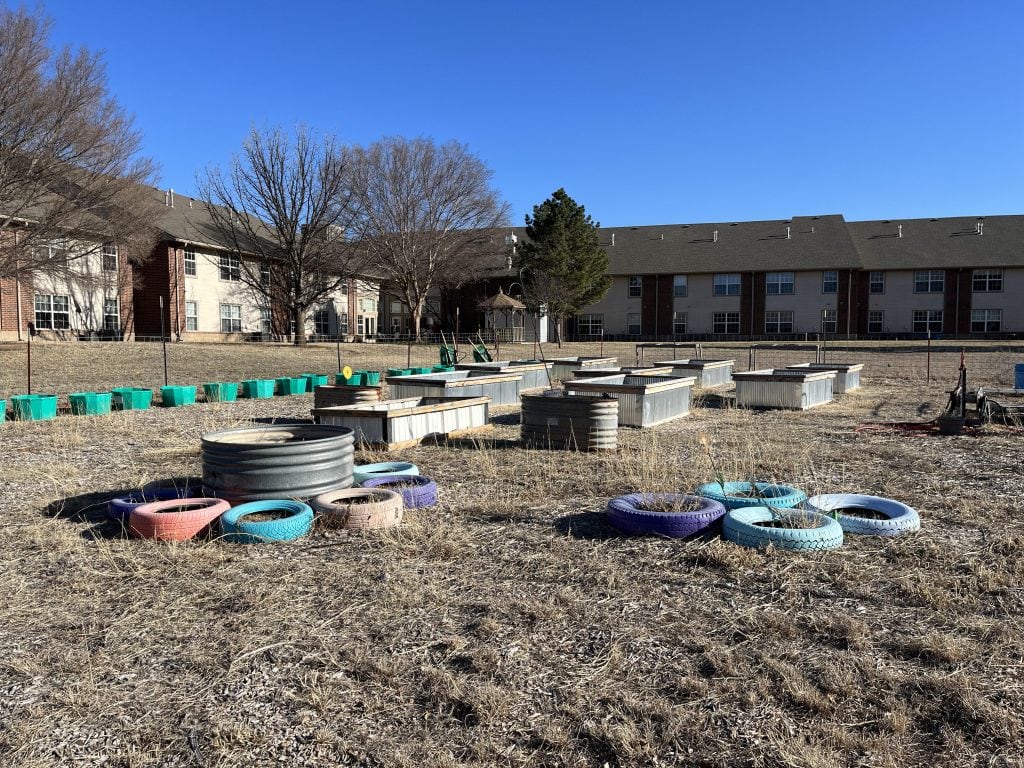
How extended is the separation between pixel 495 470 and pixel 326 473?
2312mm

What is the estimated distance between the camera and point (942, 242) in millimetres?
56156

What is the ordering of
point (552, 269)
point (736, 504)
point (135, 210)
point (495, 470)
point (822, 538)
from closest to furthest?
point (822, 538)
point (736, 504)
point (495, 470)
point (135, 210)
point (552, 269)

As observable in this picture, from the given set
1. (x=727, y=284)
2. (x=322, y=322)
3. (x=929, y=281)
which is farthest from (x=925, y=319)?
(x=322, y=322)

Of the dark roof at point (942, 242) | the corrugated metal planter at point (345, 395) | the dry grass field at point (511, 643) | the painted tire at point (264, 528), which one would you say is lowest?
the dry grass field at point (511, 643)

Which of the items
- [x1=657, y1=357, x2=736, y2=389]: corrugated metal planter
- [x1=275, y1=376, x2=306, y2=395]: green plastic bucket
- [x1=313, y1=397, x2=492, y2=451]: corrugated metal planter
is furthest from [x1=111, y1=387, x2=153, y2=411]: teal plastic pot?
[x1=657, y1=357, x2=736, y2=389]: corrugated metal planter

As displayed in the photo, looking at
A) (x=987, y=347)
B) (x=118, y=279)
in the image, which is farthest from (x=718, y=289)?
(x=118, y=279)

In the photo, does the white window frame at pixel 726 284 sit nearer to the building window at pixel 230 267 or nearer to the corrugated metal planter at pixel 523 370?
the building window at pixel 230 267

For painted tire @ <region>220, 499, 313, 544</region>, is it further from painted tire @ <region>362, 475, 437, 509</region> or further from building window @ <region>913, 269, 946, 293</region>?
building window @ <region>913, 269, 946, 293</region>

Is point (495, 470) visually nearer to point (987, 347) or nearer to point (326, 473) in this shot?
point (326, 473)

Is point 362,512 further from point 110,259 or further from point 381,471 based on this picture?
point 110,259

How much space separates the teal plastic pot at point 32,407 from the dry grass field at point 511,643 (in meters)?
6.66

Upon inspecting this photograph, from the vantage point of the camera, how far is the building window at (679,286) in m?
57.9

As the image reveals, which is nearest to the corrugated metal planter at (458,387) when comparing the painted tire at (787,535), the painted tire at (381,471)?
the painted tire at (381,471)

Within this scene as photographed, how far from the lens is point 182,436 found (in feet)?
37.8
